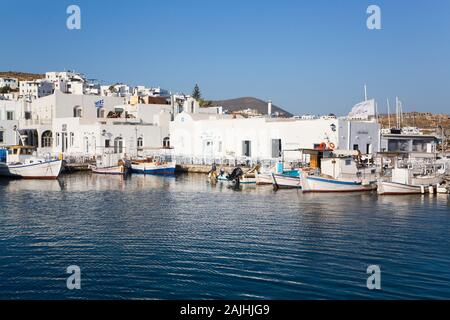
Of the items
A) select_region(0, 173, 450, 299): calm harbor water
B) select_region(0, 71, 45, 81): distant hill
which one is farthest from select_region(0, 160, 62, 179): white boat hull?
select_region(0, 71, 45, 81): distant hill

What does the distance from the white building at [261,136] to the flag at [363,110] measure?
136 centimetres

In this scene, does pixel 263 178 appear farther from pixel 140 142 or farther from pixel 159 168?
pixel 140 142

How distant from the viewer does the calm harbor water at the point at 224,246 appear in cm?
1284

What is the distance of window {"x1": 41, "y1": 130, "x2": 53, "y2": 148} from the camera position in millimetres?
63969

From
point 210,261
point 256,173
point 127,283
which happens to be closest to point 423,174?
point 256,173

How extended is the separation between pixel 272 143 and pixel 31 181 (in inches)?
797

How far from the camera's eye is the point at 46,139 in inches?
2530

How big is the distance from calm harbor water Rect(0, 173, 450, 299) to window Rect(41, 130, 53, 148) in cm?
3565

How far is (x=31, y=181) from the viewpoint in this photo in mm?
40906

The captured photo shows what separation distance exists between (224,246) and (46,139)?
171 feet

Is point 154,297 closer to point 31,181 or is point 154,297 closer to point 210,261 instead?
point 210,261

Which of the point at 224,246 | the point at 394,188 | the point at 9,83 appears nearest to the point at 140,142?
the point at 394,188

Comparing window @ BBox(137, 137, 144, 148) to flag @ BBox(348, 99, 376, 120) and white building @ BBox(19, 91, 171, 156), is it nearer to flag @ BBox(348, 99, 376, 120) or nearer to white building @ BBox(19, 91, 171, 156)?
white building @ BBox(19, 91, 171, 156)

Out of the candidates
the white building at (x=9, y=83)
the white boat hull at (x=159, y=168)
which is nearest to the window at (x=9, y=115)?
the white boat hull at (x=159, y=168)
